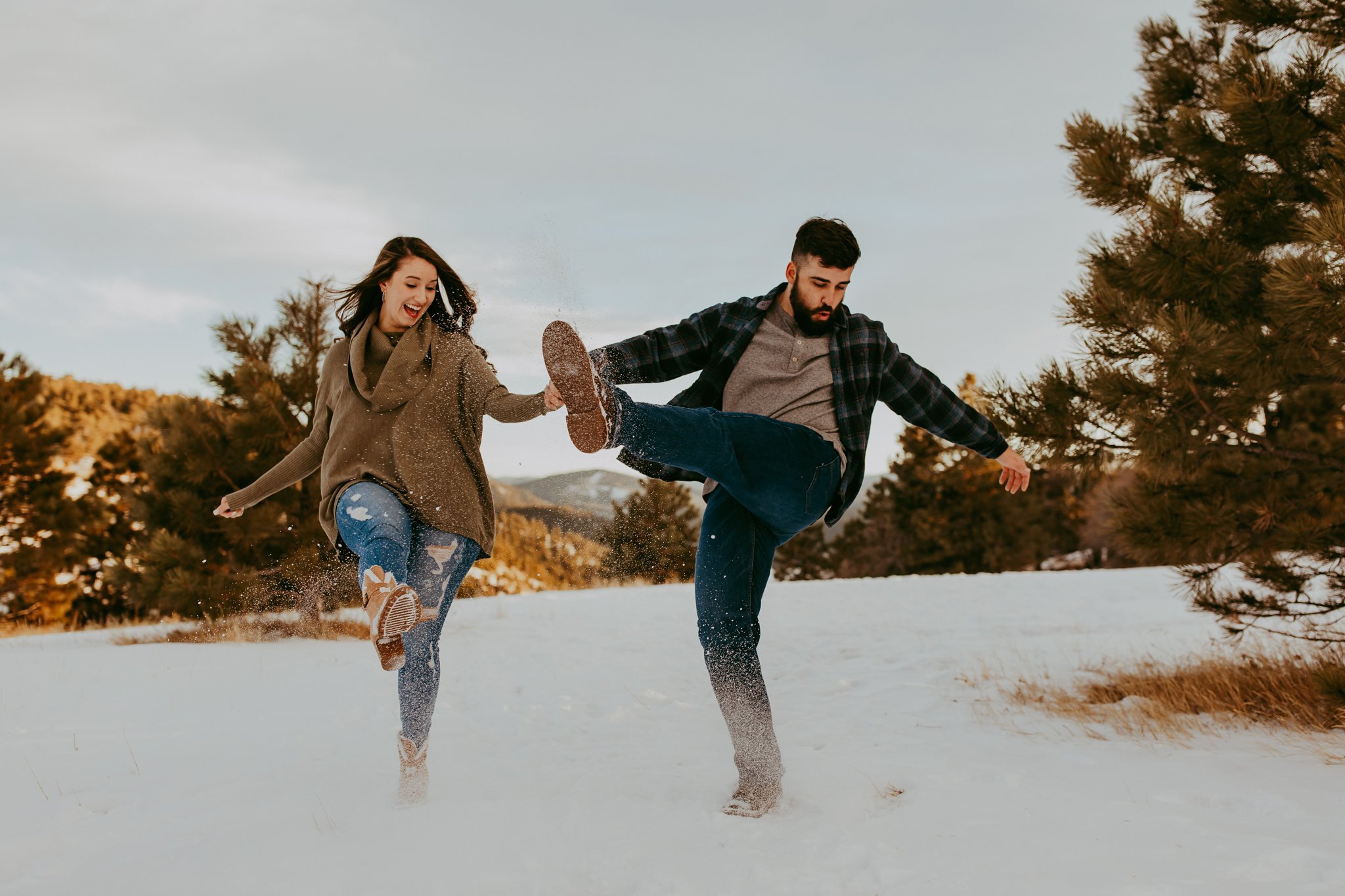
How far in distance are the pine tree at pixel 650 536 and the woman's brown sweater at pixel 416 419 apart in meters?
1.03

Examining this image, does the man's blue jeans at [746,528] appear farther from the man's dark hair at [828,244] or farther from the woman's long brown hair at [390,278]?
the woman's long brown hair at [390,278]

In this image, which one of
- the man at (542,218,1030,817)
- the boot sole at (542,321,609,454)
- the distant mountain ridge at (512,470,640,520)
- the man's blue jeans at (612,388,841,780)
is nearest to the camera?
the boot sole at (542,321,609,454)

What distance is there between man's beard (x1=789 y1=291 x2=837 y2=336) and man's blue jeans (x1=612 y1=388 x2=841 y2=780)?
15.6 inches


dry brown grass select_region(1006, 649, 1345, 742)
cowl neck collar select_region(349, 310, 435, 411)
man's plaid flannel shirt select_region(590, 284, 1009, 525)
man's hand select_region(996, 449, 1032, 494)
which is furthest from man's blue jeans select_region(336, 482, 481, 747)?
dry brown grass select_region(1006, 649, 1345, 742)

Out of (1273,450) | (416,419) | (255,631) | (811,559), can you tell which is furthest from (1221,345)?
(811,559)

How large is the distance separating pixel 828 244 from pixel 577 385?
1.07 meters

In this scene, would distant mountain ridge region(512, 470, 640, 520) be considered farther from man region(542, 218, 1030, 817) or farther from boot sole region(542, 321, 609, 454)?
boot sole region(542, 321, 609, 454)

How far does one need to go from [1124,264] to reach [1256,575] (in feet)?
6.37

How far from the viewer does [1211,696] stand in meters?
4.46

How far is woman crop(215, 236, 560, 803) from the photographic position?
276 centimetres

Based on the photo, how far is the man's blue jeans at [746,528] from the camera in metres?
2.48

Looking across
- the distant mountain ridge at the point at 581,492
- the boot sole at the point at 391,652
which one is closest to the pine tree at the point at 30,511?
the distant mountain ridge at the point at 581,492

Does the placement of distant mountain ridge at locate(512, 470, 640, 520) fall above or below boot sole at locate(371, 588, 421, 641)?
above

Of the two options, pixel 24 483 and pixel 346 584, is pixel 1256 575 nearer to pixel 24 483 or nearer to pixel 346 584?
pixel 346 584
